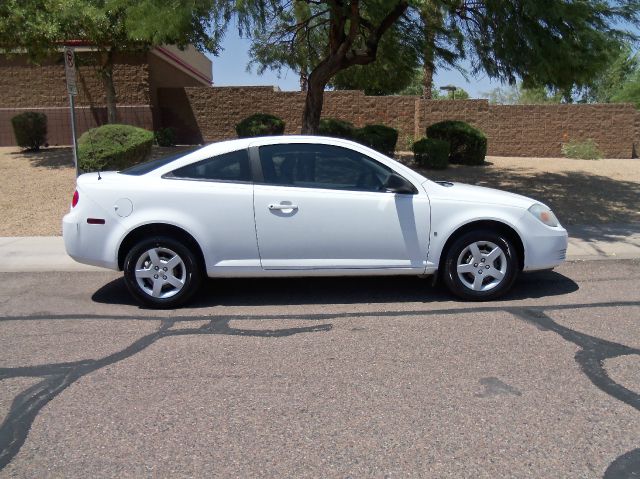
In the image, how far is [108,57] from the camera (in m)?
17.0

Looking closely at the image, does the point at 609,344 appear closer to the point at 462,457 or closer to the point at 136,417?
the point at 462,457

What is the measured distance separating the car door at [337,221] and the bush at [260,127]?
31.9ft

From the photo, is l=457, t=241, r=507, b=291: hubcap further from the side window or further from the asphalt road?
the side window

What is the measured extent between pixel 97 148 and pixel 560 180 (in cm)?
1035

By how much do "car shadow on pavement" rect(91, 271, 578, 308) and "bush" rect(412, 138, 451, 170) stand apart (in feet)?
26.8

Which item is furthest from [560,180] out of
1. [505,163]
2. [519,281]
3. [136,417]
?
[136,417]

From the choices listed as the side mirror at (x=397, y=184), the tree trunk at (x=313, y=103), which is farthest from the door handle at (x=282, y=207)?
the tree trunk at (x=313, y=103)

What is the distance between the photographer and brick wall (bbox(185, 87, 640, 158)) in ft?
67.8

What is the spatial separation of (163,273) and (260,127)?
10123 mm

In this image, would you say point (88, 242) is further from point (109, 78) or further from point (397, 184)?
point (109, 78)

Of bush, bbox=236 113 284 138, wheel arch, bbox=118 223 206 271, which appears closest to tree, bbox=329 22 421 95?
bush, bbox=236 113 284 138

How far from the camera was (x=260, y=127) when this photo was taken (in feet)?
51.6

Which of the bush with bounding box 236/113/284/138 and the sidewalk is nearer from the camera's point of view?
the sidewalk

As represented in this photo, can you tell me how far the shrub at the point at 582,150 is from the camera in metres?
19.8
